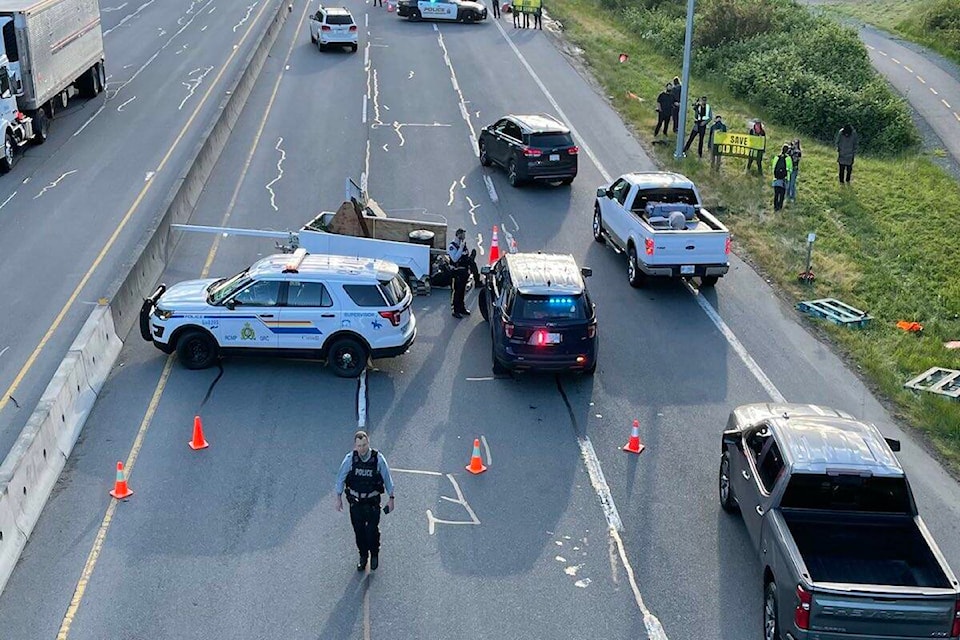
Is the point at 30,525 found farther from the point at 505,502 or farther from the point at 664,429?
the point at 664,429

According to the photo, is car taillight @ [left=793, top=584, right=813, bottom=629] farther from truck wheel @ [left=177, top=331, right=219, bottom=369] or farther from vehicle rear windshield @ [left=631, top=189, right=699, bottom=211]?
vehicle rear windshield @ [left=631, top=189, right=699, bottom=211]

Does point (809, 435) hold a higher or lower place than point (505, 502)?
higher

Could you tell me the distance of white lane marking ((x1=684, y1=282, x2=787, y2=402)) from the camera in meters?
17.6

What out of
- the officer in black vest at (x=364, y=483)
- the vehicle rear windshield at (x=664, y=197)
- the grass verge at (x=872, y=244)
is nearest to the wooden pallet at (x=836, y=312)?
the grass verge at (x=872, y=244)

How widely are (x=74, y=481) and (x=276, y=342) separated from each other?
13.6ft

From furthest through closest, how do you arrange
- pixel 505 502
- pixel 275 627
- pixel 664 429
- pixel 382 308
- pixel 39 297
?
pixel 39 297, pixel 382 308, pixel 664 429, pixel 505 502, pixel 275 627

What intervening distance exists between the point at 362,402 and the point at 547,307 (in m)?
3.20

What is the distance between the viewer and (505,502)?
46.2 ft

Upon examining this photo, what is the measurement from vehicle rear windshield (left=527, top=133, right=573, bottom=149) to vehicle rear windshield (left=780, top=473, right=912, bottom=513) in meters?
17.1

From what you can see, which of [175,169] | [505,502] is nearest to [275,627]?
[505,502]

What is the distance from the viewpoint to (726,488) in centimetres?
1382

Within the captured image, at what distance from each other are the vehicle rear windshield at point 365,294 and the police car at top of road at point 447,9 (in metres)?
37.0

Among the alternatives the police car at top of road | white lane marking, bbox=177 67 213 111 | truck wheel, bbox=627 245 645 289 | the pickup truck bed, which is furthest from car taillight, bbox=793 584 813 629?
the police car at top of road

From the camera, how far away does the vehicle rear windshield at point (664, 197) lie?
2256 cm
